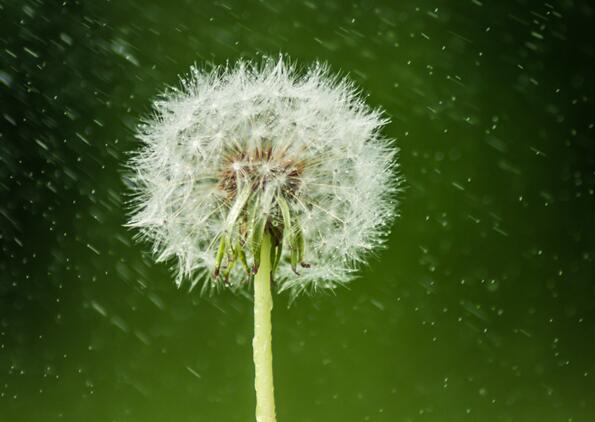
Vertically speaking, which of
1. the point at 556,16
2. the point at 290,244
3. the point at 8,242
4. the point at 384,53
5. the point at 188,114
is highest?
the point at 556,16

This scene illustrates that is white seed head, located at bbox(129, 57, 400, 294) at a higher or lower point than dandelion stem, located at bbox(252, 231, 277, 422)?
higher

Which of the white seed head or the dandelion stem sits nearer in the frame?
the dandelion stem

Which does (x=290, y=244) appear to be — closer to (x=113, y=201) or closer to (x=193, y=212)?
(x=193, y=212)

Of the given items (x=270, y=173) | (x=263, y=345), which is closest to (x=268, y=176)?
(x=270, y=173)

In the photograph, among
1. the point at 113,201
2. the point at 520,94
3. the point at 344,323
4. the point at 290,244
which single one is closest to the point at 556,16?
the point at 520,94

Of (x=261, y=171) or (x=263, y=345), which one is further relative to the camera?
(x=261, y=171)

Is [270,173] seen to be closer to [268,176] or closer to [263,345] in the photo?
[268,176]
